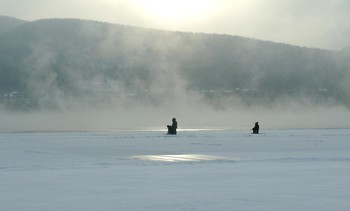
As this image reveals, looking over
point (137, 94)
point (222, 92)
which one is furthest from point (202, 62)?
point (137, 94)

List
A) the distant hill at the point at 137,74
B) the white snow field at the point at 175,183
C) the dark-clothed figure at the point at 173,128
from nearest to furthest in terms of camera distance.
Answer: the white snow field at the point at 175,183, the dark-clothed figure at the point at 173,128, the distant hill at the point at 137,74

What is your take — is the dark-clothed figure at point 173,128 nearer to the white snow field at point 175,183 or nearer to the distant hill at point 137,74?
the white snow field at point 175,183

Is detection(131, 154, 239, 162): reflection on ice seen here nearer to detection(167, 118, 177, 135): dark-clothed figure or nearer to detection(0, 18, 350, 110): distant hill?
detection(167, 118, 177, 135): dark-clothed figure

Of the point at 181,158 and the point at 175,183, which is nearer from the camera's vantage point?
the point at 175,183

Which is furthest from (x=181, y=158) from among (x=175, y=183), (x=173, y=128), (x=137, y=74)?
(x=137, y=74)

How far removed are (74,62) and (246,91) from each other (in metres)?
44.3

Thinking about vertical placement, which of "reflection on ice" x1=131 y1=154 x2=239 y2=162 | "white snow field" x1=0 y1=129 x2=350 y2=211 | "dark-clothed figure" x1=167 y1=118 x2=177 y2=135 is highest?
"dark-clothed figure" x1=167 y1=118 x2=177 y2=135

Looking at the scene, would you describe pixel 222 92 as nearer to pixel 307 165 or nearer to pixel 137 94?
pixel 137 94

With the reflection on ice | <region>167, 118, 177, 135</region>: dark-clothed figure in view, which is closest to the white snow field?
the reflection on ice

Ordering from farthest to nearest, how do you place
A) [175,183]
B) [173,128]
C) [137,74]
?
[137,74], [173,128], [175,183]

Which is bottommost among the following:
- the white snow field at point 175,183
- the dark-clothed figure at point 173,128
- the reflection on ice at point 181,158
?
the white snow field at point 175,183

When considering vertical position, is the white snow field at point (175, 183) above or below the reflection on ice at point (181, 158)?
below

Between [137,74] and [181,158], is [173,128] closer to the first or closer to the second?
[181,158]

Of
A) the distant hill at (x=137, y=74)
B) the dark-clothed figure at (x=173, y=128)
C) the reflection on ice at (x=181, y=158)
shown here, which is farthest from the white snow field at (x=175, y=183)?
the distant hill at (x=137, y=74)
